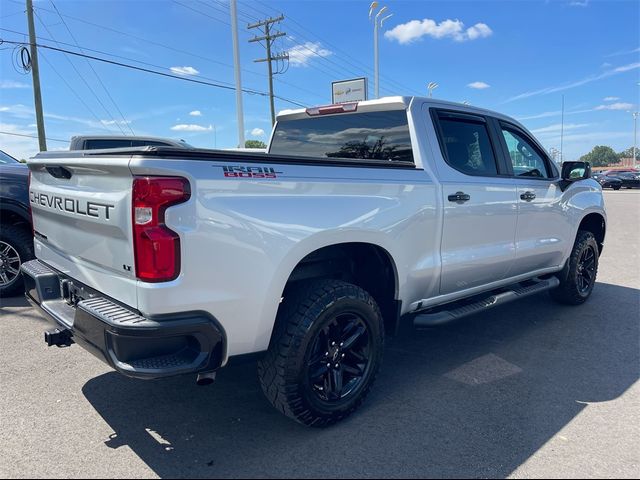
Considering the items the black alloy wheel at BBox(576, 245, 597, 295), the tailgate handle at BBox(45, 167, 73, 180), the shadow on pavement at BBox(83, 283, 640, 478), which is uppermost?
the tailgate handle at BBox(45, 167, 73, 180)

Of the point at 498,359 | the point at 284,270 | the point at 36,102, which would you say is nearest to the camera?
the point at 284,270

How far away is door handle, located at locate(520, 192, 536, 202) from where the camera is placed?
14.4 feet

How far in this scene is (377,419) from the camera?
3.04m

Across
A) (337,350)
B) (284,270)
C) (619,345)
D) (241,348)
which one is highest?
(284,270)

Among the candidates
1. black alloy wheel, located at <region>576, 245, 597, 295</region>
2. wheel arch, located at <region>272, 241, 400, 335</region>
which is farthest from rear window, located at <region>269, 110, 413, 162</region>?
black alloy wheel, located at <region>576, 245, 597, 295</region>

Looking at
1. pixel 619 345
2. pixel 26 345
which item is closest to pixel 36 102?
pixel 26 345

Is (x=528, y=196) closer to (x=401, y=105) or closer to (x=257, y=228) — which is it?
(x=401, y=105)

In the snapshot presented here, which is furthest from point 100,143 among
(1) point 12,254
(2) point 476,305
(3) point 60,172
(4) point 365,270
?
(2) point 476,305

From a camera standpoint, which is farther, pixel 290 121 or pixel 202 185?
pixel 290 121

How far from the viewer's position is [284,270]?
103 inches

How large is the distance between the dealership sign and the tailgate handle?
1591cm

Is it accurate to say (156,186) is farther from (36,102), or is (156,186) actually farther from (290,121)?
(36,102)

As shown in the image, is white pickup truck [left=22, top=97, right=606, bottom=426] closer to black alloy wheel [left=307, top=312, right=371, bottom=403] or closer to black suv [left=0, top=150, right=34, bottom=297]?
black alloy wheel [left=307, top=312, right=371, bottom=403]

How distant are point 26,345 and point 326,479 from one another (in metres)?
3.19
